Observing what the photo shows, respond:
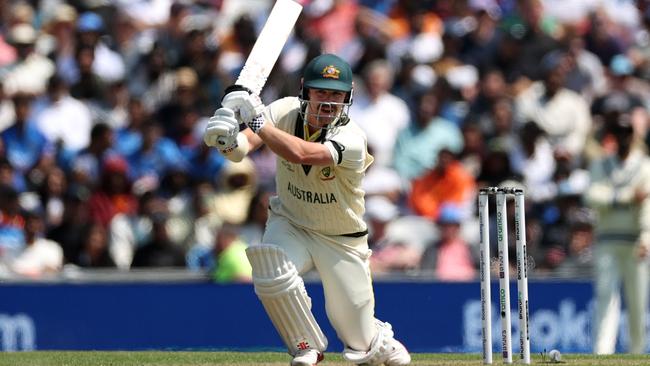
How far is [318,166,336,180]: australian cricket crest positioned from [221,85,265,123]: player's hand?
1.92 ft

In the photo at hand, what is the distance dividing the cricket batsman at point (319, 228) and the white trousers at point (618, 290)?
140 inches

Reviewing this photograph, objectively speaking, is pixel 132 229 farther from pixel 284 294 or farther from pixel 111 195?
pixel 284 294

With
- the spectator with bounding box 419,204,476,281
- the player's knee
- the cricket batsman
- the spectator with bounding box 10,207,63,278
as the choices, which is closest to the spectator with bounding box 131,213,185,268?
the spectator with bounding box 10,207,63,278

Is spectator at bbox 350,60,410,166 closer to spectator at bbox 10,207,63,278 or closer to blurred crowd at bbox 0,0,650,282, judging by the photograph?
blurred crowd at bbox 0,0,650,282

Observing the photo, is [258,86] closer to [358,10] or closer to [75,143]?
[75,143]

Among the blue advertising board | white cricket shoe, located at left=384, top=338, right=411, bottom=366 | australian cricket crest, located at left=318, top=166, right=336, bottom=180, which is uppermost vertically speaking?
australian cricket crest, located at left=318, top=166, right=336, bottom=180

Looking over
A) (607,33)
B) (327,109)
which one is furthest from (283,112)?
(607,33)

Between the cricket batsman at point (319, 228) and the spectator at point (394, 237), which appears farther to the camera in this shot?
the spectator at point (394, 237)

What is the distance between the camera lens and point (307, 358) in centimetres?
659

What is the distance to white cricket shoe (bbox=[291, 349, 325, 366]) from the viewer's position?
21.6 feet

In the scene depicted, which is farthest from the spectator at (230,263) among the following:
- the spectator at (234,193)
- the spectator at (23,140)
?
the spectator at (23,140)

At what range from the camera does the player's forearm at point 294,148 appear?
21.0 ft

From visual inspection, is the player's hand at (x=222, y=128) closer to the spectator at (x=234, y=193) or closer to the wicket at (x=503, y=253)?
A: the wicket at (x=503, y=253)

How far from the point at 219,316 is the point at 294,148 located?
4399 millimetres
